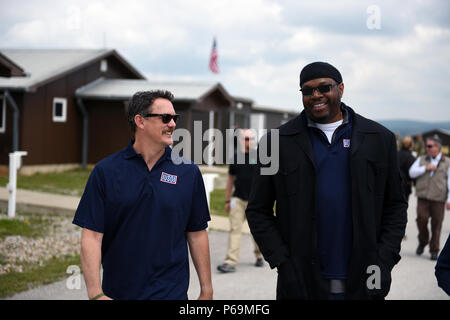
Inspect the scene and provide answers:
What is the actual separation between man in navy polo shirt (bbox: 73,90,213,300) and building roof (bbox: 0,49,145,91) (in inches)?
754

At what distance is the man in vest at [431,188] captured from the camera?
1020cm

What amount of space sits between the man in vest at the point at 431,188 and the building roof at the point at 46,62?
15.4m

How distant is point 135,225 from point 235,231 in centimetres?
555

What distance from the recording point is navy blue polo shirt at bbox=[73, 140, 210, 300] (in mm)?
3400

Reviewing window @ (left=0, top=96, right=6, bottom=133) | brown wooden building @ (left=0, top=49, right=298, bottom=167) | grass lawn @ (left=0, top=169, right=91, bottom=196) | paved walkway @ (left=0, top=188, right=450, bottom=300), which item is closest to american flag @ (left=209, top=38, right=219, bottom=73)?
brown wooden building @ (left=0, top=49, right=298, bottom=167)

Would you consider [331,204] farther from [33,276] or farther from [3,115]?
[3,115]

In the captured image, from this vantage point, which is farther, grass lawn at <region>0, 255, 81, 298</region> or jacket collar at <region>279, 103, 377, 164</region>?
grass lawn at <region>0, 255, 81, 298</region>

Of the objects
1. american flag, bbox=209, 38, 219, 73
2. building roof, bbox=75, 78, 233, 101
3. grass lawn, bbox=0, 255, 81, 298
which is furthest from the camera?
american flag, bbox=209, 38, 219, 73

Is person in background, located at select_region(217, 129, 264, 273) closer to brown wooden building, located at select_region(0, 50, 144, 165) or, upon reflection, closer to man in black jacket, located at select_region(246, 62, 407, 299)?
man in black jacket, located at select_region(246, 62, 407, 299)

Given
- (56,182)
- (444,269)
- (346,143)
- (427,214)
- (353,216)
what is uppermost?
(346,143)

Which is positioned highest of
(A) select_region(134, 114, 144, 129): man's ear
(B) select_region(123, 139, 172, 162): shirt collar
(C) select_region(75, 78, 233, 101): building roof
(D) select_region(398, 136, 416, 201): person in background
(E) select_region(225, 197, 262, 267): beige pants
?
(C) select_region(75, 78, 233, 101): building roof

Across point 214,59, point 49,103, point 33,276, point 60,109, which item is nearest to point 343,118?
point 33,276

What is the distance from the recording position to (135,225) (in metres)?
3.40
